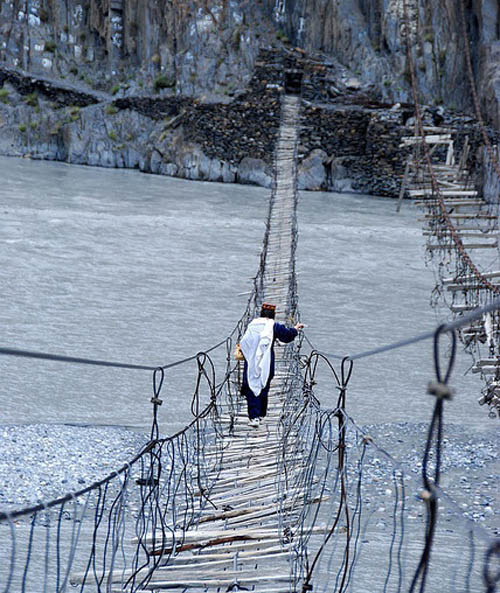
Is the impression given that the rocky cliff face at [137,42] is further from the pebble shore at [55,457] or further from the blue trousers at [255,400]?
the blue trousers at [255,400]

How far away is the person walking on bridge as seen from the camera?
559 cm

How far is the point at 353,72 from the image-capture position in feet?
80.2

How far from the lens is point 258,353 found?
5.59 m

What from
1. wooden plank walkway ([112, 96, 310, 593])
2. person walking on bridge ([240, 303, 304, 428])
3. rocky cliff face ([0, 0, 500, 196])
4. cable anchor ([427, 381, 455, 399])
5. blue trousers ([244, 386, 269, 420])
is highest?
rocky cliff face ([0, 0, 500, 196])

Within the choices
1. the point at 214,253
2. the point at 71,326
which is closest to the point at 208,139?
the point at 214,253

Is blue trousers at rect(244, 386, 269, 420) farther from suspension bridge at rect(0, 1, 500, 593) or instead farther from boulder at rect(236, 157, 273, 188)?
boulder at rect(236, 157, 273, 188)

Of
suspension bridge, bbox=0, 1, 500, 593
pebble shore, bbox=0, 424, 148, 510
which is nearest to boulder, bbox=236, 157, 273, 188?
suspension bridge, bbox=0, 1, 500, 593

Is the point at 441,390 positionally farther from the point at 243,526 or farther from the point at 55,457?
the point at 55,457

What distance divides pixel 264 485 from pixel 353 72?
70.3 ft

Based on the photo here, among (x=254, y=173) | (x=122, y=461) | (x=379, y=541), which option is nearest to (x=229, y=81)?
(x=254, y=173)

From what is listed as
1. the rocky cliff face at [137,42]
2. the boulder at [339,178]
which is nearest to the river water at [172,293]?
the boulder at [339,178]

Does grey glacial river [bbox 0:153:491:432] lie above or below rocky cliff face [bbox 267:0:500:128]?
below

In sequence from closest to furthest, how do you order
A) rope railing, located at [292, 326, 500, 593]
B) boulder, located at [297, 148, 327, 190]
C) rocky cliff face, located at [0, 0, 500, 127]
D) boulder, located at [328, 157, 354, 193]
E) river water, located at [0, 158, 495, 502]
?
Result: rope railing, located at [292, 326, 500, 593], river water, located at [0, 158, 495, 502], boulder, located at [297, 148, 327, 190], boulder, located at [328, 157, 354, 193], rocky cliff face, located at [0, 0, 500, 127]

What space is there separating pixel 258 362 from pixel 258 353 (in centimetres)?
6
